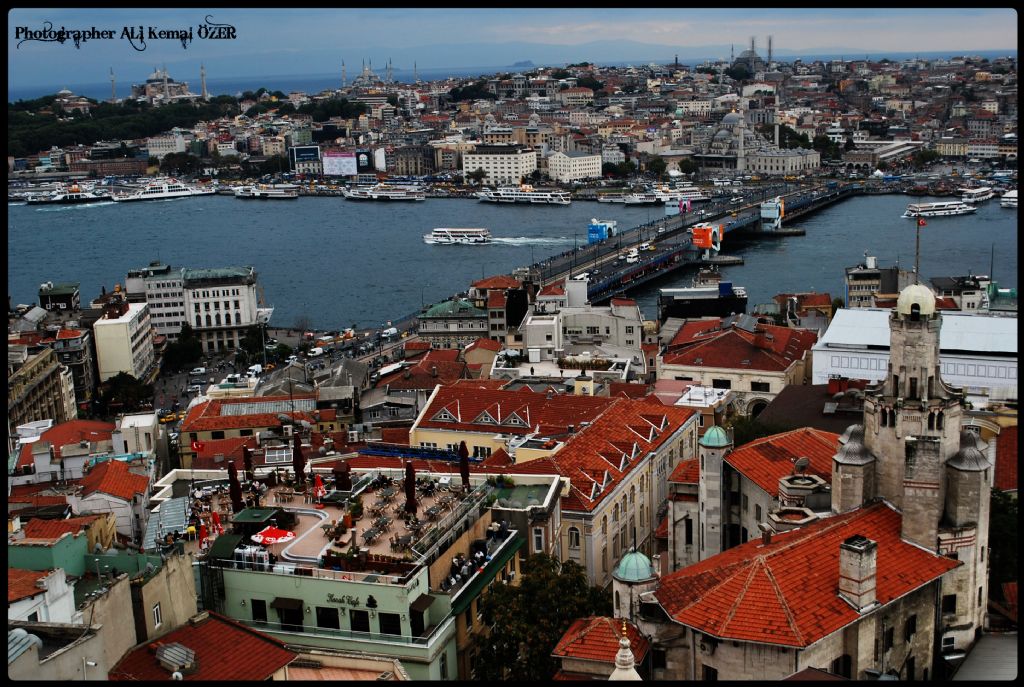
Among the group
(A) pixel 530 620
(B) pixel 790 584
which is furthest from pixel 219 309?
(B) pixel 790 584

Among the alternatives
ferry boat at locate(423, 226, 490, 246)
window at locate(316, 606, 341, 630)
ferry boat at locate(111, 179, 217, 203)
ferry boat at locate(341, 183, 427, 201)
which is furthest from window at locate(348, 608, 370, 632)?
ferry boat at locate(111, 179, 217, 203)

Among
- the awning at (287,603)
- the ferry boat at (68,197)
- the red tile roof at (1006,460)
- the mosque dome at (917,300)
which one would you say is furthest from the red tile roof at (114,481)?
the ferry boat at (68,197)

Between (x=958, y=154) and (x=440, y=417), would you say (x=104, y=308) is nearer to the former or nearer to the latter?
(x=440, y=417)

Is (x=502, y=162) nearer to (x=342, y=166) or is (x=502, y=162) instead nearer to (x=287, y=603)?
(x=342, y=166)

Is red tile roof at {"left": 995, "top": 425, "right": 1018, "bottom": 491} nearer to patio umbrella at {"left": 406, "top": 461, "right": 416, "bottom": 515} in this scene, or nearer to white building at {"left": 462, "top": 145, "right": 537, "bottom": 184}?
patio umbrella at {"left": 406, "top": 461, "right": 416, "bottom": 515}

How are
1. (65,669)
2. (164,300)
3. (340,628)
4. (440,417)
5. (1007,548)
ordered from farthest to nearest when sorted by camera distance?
(164,300)
(440,417)
(1007,548)
(340,628)
(65,669)

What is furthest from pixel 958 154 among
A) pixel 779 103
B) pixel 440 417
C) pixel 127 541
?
pixel 127 541
